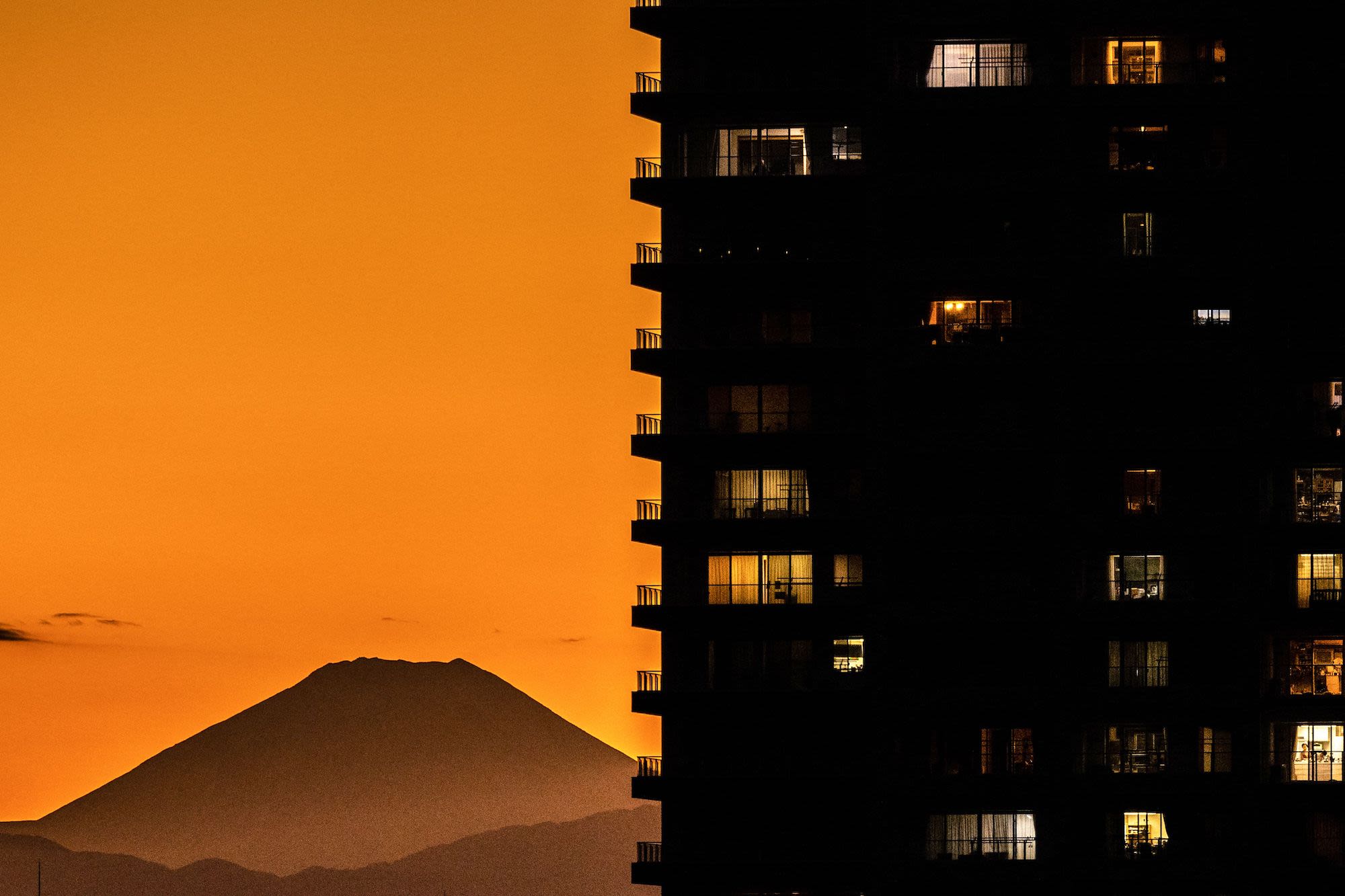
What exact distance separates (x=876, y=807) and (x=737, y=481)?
1222 cm

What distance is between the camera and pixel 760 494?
6731 cm

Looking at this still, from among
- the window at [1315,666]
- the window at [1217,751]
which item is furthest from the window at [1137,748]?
the window at [1315,666]

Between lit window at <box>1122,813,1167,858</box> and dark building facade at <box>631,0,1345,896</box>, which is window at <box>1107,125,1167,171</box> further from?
lit window at <box>1122,813,1167,858</box>

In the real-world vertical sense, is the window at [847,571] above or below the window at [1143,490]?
below

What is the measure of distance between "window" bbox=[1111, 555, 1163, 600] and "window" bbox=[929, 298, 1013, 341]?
9415mm

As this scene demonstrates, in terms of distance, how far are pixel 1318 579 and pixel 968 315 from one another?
15.6 m

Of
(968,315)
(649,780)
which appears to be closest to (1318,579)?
(968,315)

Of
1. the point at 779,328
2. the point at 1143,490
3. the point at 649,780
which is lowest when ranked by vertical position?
the point at 649,780

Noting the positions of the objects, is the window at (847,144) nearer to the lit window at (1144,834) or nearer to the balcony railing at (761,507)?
the balcony railing at (761,507)

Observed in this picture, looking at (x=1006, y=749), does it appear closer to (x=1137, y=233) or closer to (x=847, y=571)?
(x=847, y=571)

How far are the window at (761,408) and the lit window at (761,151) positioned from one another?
773 cm

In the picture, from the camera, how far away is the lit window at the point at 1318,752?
220ft

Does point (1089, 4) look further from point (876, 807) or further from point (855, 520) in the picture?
point (876, 807)

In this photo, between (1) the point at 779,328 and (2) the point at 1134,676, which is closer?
(2) the point at 1134,676
